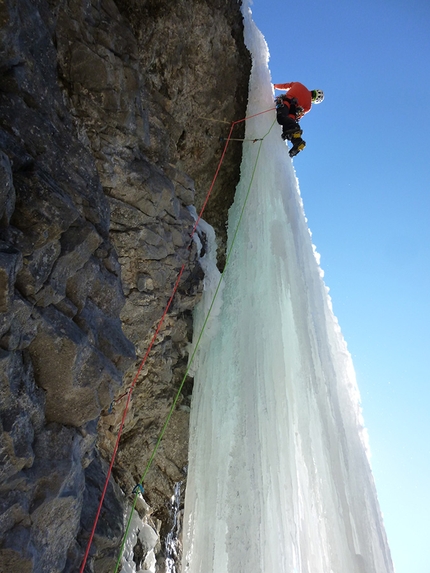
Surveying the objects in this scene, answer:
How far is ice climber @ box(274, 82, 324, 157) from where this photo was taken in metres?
6.28

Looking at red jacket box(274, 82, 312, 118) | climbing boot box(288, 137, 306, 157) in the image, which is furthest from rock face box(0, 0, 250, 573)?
climbing boot box(288, 137, 306, 157)

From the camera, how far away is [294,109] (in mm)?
6492

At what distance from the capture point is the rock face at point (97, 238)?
268 cm

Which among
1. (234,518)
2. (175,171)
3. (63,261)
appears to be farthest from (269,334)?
(63,261)

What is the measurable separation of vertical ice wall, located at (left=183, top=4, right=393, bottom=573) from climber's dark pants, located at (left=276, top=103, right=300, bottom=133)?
25.5 inches

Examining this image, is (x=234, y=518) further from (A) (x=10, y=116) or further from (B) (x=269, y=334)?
(A) (x=10, y=116)

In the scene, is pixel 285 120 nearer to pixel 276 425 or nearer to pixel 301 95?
pixel 301 95

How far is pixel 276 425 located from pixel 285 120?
14.6ft

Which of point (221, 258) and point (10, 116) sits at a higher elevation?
point (221, 258)

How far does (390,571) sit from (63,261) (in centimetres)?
396

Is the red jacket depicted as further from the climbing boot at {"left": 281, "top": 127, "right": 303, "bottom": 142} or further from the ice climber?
the climbing boot at {"left": 281, "top": 127, "right": 303, "bottom": 142}

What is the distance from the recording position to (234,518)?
4.16m

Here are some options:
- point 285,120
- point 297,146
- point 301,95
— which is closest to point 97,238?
point 297,146

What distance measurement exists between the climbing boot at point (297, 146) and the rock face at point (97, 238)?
38.1 inches
